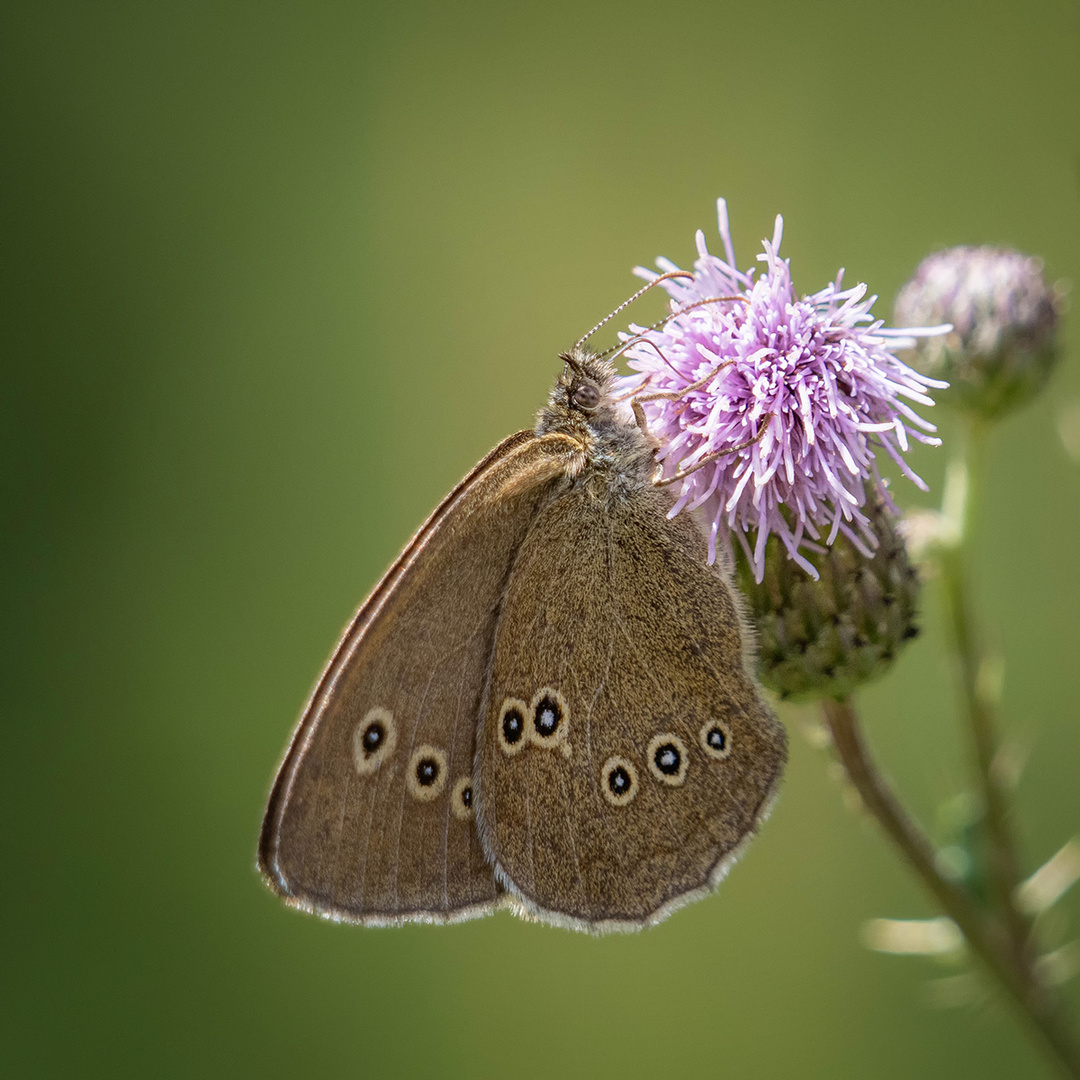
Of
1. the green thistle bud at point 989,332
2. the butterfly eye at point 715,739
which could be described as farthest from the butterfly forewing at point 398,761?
the green thistle bud at point 989,332

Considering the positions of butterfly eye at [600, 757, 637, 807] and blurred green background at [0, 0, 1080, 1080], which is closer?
butterfly eye at [600, 757, 637, 807]

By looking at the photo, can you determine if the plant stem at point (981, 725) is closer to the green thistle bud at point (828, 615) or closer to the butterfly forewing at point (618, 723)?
the green thistle bud at point (828, 615)

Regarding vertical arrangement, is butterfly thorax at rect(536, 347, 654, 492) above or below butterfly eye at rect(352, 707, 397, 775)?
above

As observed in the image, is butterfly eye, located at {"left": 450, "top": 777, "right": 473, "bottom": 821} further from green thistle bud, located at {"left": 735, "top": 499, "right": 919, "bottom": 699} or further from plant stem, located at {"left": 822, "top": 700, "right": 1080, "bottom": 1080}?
plant stem, located at {"left": 822, "top": 700, "right": 1080, "bottom": 1080}

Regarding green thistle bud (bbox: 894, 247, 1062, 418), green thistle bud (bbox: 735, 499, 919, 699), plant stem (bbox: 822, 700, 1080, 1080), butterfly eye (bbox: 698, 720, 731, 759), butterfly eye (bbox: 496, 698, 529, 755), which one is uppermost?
green thistle bud (bbox: 894, 247, 1062, 418)

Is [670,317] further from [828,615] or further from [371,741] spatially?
[371,741]

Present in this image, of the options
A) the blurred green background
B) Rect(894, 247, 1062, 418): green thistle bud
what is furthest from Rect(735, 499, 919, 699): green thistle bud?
the blurred green background
